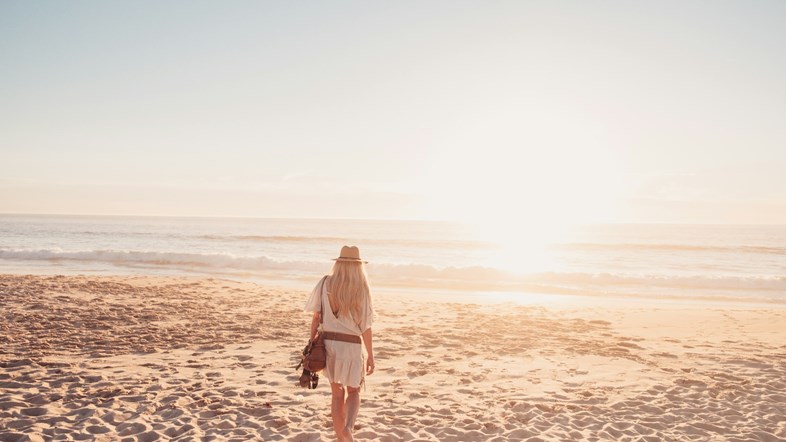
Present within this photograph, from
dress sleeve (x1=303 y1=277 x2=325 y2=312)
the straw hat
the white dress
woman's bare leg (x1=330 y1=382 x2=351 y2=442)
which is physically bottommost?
woman's bare leg (x1=330 y1=382 x2=351 y2=442)

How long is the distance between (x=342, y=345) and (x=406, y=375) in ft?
10.2

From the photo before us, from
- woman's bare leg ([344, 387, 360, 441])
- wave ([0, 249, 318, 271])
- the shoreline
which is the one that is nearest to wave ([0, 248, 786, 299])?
wave ([0, 249, 318, 271])

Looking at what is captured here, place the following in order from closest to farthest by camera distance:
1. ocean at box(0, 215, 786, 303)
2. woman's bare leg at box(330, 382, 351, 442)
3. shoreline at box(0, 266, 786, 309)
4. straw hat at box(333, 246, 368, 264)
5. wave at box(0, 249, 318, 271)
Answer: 1. straw hat at box(333, 246, 368, 264)
2. woman's bare leg at box(330, 382, 351, 442)
3. shoreline at box(0, 266, 786, 309)
4. ocean at box(0, 215, 786, 303)
5. wave at box(0, 249, 318, 271)

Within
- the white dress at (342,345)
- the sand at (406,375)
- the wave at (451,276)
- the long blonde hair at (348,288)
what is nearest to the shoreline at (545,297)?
the wave at (451,276)

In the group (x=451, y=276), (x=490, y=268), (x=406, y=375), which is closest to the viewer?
(x=406, y=375)

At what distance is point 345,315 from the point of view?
14.1ft

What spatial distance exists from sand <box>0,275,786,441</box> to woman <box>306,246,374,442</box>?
3.73ft

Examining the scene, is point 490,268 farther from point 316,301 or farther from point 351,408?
point 316,301

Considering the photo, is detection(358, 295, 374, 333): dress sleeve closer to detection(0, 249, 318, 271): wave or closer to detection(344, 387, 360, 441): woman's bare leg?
detection(344, 387, 360, 441): woman's bare leg

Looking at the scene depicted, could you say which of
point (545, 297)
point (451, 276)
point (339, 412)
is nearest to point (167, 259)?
point (451, 276)

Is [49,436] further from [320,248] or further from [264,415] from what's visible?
[320,248]

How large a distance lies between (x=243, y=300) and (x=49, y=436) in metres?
8.72

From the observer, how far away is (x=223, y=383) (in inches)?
259

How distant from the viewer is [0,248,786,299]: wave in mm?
19938
